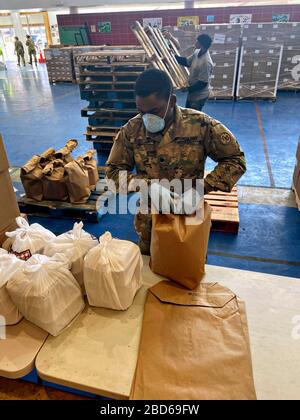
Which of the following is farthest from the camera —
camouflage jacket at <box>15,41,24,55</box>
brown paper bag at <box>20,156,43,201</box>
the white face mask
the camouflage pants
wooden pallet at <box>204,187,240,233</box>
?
camouflage jacket at <box>15,41,24,55</box>

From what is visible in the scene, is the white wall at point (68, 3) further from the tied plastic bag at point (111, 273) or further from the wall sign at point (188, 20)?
the tied plastic bag at point (111, 273)

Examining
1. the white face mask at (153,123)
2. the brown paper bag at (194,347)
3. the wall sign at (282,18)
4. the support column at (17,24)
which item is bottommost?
the brown paper bag at (194,347)

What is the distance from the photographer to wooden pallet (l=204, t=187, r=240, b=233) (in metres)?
3.74

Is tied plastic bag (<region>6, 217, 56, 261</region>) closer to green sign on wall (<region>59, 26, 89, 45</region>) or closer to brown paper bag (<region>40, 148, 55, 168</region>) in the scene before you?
brown paper bag (<region>40, 148, 55, 168</region>)

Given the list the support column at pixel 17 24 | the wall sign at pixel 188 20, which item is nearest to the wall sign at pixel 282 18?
the wall sign at pixel 188 20

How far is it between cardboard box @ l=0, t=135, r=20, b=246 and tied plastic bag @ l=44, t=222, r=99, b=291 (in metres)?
0.43

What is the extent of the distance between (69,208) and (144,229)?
2.03 meters

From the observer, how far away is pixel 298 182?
428cm

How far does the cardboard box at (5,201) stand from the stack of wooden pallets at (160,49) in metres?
8.40

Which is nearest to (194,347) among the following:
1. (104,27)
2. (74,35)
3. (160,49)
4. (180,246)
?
(180,246)

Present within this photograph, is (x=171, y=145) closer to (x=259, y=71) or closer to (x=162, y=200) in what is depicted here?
(x=162, y=200)

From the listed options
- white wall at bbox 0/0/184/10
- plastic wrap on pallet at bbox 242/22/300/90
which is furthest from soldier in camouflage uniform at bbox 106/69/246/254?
white wall at bbox 0/0/184/10

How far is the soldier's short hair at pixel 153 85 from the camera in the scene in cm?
183

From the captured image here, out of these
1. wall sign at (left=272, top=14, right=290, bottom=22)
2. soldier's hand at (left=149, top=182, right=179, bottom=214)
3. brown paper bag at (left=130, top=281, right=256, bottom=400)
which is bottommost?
brown paper bag at (left=130, top=281, right=256, bottom=400)
